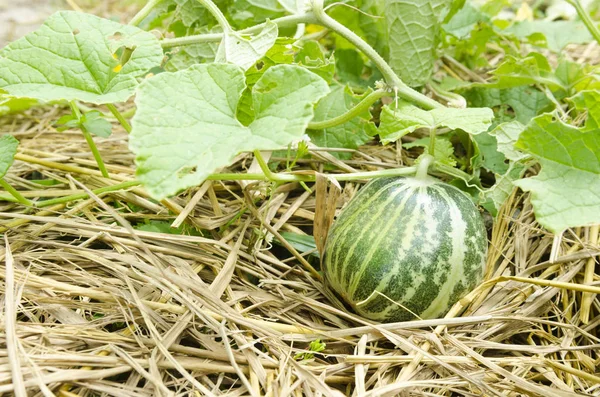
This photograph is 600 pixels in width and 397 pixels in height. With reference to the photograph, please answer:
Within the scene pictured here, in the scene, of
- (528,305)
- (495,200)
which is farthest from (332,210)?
(528,305)

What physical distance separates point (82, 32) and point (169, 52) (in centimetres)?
50

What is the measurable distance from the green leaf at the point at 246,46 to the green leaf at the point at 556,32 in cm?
135

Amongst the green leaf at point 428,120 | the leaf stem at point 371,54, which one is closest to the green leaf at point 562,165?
the green leaf at point 428,120


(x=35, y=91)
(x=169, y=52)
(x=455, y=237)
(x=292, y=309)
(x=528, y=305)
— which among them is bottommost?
(x=528, y=305)

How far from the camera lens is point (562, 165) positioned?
1.43m

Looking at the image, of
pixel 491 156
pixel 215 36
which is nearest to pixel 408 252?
pixel 491 156

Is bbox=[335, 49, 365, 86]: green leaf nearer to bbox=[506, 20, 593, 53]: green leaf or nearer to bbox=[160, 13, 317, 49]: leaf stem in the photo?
bbox=[160, 13, 317, 49]: leaf stem

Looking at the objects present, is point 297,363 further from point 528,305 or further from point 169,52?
point 169,52

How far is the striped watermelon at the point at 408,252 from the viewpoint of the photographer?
4.95ft

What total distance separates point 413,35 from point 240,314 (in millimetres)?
1240

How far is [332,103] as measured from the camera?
2125 millimetres

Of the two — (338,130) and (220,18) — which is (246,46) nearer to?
(220,18)

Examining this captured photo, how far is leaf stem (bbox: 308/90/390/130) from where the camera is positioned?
1748 mm

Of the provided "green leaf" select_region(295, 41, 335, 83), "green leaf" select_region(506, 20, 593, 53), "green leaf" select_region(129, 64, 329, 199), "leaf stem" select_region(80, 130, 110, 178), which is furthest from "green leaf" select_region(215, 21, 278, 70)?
"green leaf" select_region(506, 20, 593, 53)
